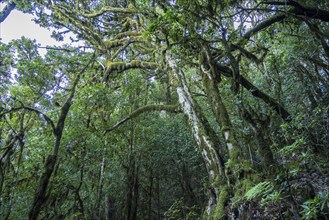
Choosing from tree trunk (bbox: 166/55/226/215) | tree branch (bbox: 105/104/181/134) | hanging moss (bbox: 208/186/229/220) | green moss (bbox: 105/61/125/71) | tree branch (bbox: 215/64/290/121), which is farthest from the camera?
green moss (bbox: 105/61/125/71)

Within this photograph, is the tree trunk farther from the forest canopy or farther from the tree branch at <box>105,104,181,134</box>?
the tree branch at <box>105,104,181,134</box>

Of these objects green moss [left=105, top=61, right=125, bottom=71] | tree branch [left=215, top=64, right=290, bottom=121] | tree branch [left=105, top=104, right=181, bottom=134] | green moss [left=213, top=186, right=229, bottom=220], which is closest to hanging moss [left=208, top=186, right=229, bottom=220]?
green moss [left=213, top=186, right=229, bottom=220]

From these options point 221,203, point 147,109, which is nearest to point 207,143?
point 221,203

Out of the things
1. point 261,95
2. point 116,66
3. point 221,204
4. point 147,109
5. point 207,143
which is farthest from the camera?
point 116,66

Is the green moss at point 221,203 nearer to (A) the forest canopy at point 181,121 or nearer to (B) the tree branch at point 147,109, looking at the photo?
(A) the forest canopy at point 181,121

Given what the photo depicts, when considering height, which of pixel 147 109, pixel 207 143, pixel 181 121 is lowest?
pixel 207 143

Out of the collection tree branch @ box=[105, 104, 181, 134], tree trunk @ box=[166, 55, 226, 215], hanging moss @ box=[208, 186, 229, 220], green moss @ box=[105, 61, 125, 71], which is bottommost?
hanging moss @ box=[208, 186, 229, 220]

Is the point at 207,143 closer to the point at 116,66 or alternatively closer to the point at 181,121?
the point at 116,66

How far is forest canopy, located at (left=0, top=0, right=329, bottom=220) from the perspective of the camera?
428 centimetres

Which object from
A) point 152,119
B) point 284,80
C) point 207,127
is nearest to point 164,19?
point 207,127

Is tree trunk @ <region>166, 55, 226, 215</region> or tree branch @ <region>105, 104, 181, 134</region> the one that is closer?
tree trunk @ <region>166, 55, 226, 215</region>

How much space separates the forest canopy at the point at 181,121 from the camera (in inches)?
168

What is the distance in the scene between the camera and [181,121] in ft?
38.1

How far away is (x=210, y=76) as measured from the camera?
6.53m
